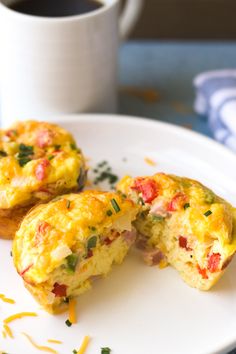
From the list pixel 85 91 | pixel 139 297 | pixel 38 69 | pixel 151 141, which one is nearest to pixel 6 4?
pixel 38 69

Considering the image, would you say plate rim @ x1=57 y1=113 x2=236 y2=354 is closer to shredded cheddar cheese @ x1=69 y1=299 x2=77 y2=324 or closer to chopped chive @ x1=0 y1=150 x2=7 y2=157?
chopped chive @ x1=0 y1=150 x2=7 y2=157

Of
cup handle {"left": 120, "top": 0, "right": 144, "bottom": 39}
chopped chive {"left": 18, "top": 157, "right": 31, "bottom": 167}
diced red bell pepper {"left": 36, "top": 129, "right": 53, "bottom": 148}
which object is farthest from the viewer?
cup handle {"left": 120, "top": 0, "right": 144, "bottom": 39}

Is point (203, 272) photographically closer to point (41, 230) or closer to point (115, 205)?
point (115, 205)

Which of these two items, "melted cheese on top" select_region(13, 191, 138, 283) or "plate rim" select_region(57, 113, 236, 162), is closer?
"melted cheese on top" select_region(13, 191, 138, 283)

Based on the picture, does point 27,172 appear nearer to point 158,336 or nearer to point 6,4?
point 158,336

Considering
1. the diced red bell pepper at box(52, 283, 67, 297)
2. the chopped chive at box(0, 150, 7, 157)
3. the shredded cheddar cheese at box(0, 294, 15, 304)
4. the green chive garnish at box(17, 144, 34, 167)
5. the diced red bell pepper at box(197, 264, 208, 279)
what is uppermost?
the green chive garnish at box(17, 144, 34, 167)

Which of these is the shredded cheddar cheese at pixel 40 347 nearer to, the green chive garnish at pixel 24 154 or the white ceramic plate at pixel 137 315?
the white ceramic plate at pixel 137 315

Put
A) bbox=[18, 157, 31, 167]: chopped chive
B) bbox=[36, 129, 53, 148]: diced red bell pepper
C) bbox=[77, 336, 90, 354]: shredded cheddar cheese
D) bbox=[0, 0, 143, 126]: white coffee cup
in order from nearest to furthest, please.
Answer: bbox=[77, 336, 90, 354]: shredded cheddar cheese, bbox=[18, 157, 31, 167]: chopped chive, bbox=[36, 129, 53, 148]: diced red bell pepper, bbox=[0, 0, 143, 126]: white coffee cup

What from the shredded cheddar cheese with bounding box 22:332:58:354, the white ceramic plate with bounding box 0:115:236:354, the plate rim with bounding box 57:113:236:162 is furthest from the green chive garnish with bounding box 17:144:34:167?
the shredded cheddar cheese with bounding box 22:332:58:354
